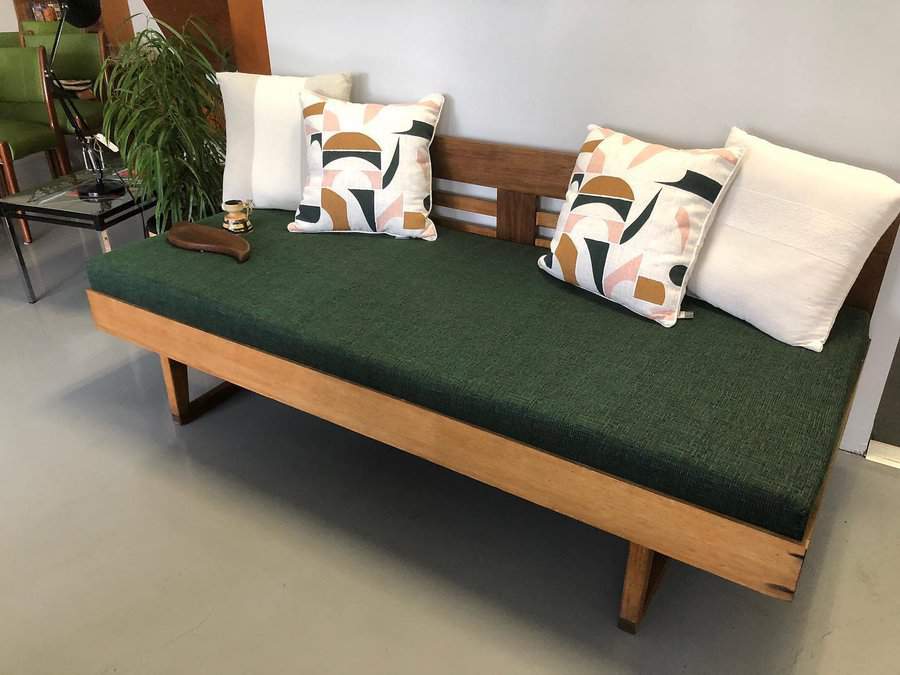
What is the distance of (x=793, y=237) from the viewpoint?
160 cm

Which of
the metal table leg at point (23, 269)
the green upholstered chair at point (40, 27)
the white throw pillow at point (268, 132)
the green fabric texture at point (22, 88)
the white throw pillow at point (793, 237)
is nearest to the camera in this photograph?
the white throw pillow at point (793, 237)

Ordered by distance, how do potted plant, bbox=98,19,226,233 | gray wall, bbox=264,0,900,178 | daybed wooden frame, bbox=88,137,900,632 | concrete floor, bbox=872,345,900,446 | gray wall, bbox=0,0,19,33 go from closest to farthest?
daybed wooden frame, bbox=88,137,900,632 < gray wall, bbox=264,0,900,178 < concrete floor, bbox=872,345,900,446 < potted plant, bbox=98,19,226,233 < gray wall, bbox=0,0,19,33

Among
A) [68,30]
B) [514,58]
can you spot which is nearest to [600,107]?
[514,58]

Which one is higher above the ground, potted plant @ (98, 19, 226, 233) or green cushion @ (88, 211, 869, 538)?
potted plant @ (98, 19, 226, 233)

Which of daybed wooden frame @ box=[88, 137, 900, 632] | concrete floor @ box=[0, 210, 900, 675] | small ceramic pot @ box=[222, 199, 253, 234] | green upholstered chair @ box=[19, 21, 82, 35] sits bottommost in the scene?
concrete floor @ box=[0, 210, 900, 675]

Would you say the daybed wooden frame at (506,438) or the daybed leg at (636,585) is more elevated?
the daybed wooden frame at (506,438)

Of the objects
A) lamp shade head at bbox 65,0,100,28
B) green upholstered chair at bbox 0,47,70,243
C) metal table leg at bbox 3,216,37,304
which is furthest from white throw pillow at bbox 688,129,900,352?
green upholstered chair at bbox 0,47,70,243

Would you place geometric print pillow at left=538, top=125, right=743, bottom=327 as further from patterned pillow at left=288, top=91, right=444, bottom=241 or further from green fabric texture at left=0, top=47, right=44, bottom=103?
green fabric texture at left=0, top=47, right=44, bottom=103

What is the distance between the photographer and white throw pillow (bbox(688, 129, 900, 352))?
5.08ft

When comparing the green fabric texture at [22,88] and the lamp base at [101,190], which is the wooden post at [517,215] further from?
the green fabric texture at [22,88]

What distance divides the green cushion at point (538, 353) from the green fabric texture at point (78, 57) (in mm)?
2454

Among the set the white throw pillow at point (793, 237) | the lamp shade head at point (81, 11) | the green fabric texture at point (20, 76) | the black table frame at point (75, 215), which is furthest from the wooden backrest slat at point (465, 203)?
the green fabric texture at point (20, 76)

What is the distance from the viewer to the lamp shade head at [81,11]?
259cm

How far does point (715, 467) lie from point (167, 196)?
7.12ft
